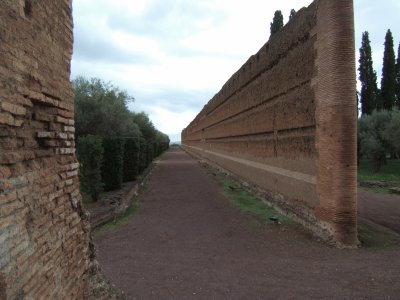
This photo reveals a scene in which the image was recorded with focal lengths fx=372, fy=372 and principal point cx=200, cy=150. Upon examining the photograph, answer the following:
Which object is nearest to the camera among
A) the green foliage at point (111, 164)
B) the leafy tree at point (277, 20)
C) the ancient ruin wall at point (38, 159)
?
the ancient ruin wall at point (38, 159)

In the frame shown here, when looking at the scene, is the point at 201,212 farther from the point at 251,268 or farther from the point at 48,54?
the point at 48,54

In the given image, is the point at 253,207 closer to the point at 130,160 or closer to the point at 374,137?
the point at 130,160

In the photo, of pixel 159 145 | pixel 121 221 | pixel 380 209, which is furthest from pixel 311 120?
pixel 159 145

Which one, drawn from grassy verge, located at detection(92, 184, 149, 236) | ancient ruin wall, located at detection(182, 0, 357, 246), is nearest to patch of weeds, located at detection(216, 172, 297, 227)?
ancient ruin wall, located at detection(182, 0, 357, 246)

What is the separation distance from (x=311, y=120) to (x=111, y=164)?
6906 millimetres

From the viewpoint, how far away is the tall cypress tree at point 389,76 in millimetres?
28625

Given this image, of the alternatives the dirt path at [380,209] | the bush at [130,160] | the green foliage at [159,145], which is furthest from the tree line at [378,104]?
the green foliage at [159,145]

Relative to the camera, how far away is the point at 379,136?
915 inches

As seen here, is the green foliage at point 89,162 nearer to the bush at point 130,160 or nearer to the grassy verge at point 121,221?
the grassy verge at point 121,221

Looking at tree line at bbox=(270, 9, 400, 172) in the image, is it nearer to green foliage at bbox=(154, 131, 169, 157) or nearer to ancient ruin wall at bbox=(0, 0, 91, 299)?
green foliage at bbox=(154, 131, 169, 157)

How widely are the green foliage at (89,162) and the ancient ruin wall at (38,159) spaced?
6325 mm

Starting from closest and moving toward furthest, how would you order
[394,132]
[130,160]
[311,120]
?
[311,120], [130,160], [394,132]

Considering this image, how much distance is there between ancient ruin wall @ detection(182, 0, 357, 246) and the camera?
701 cm

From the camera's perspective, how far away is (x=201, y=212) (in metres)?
10.2
